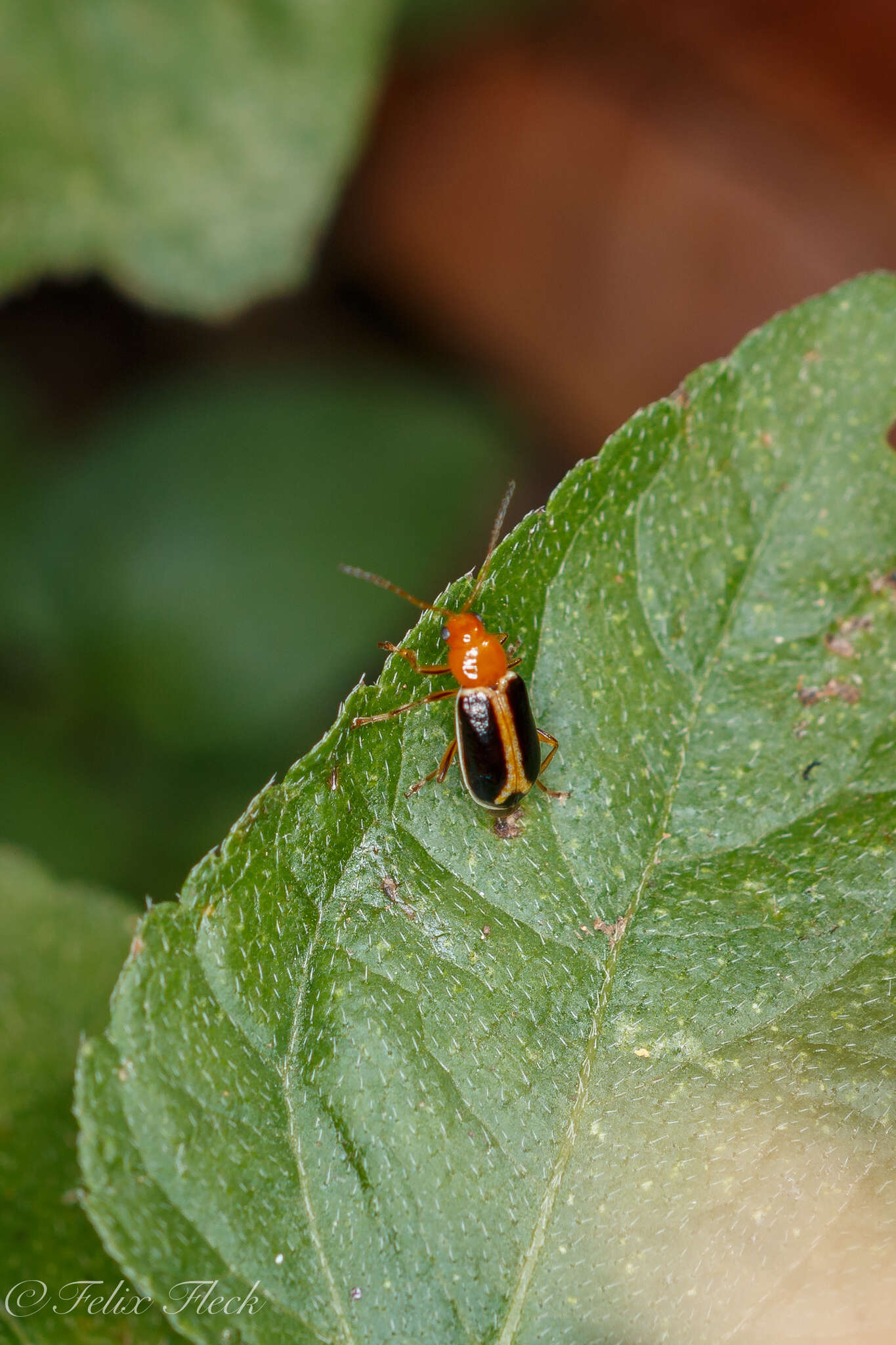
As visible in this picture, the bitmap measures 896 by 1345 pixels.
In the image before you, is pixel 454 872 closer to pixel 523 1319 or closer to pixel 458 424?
pixel 523 1319

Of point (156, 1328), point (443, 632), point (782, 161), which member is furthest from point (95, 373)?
point (156, 1328)

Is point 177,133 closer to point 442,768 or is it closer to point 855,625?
point 442,768

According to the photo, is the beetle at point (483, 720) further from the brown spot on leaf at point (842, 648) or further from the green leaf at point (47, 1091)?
the green leaf at point (47, 1091)

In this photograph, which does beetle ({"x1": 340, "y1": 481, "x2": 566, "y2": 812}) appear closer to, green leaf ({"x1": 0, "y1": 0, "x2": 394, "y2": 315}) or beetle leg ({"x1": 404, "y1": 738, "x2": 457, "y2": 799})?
beetle leg ({"x1": 404, "y1": 738, "x2": 457, "y2": 799})

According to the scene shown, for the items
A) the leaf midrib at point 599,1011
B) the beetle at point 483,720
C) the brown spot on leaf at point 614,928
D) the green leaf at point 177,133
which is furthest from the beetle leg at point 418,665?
the green leaf at point 177,133

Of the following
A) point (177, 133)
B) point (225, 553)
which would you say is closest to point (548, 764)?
point (177, 133)

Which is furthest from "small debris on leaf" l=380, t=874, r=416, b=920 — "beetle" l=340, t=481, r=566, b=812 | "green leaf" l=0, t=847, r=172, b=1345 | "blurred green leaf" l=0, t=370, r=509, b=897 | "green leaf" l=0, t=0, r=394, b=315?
"green leaf" l=0, t=0, r=394, b=315
